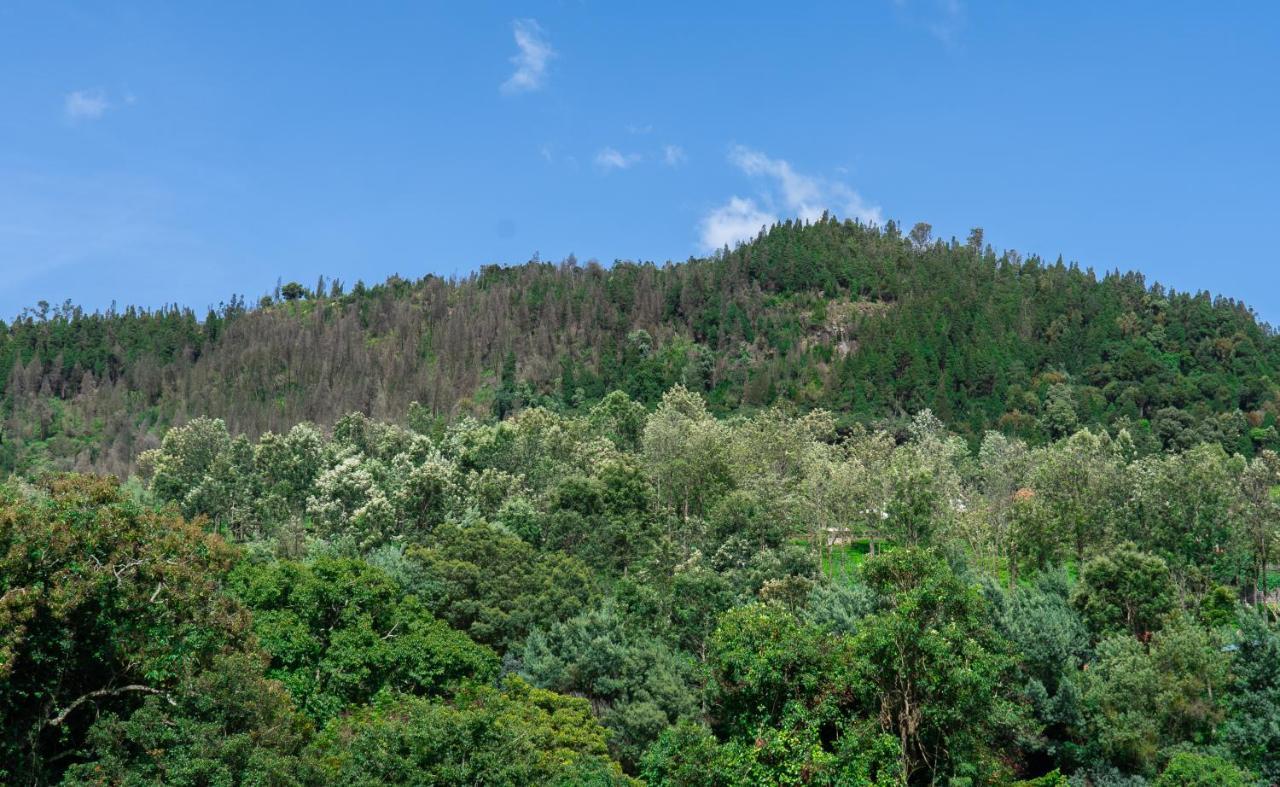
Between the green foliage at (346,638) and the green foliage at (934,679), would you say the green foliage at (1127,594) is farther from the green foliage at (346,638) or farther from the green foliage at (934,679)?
the green foliage at (346,638)

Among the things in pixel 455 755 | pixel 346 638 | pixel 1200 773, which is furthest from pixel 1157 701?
pixel 346 638

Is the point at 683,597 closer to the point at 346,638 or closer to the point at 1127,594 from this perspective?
the point at 346,638

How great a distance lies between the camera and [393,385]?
15762cm

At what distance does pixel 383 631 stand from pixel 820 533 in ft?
101

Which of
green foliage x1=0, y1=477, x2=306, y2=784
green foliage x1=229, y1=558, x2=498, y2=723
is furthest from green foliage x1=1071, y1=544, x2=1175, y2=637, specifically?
green foliage x1=0, y1=477, x2=306, y2=784

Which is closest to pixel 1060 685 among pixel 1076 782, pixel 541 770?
pixel 1076 782

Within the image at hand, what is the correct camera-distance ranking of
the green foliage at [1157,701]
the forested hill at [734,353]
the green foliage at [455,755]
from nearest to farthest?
the green foliage at [455,755]
the green foliage at [1157,701]
the forested hill at [734,353]

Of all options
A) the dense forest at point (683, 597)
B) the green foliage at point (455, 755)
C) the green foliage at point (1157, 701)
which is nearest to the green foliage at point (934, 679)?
the dense forest at point (683, 597)

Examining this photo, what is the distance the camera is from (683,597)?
45469 millimetres

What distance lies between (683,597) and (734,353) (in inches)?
4206

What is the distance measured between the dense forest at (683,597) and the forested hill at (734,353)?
1422mm

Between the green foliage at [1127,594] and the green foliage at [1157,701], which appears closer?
the green foliage at [1157,701]

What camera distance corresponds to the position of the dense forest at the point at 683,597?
29.3 meters

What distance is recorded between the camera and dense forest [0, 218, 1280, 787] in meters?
29.3
